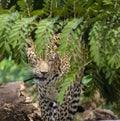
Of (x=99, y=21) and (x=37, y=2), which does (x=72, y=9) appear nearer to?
(x=99, y=21)

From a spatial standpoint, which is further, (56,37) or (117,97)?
(117,97)

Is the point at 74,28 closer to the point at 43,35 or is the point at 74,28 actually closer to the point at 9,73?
the point at 43,35

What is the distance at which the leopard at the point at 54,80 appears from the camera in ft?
13.6

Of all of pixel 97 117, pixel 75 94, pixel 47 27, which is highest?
pixel 47 27

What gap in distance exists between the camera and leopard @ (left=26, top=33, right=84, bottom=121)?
415 centimetres

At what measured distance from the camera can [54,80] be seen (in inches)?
169

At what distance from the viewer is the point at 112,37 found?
3.10 metres

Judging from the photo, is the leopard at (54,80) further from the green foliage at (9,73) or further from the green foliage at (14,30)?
the green foliage at (9,73)

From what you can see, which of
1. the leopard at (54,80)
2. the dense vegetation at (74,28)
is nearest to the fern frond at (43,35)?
the dense vegetation at (74,28)

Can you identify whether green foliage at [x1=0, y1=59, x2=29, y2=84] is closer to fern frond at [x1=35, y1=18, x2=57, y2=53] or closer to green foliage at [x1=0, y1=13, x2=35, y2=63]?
green foliage at [x1=0, y1=13, x2=35, y2=63]

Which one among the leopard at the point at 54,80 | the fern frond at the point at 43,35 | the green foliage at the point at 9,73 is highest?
the fern frond at the point at 43,35

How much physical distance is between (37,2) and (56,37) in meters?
0.37

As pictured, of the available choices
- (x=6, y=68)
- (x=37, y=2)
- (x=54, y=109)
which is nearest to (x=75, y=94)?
(x=54, y=109)

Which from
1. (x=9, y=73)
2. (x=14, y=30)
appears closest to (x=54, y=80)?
(x=14, y=30)
